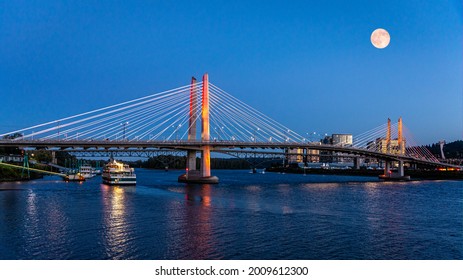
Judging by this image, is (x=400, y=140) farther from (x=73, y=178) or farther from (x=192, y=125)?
(x=73, y=178)

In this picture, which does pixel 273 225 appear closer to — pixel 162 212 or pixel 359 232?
pixel 359 232

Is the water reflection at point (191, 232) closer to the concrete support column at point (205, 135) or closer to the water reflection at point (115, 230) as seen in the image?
the water reflection at point (115, 230)

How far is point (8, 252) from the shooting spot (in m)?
15.5

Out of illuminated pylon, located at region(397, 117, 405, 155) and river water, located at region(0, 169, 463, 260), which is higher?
illuminated pylon, located at region(397, 117, 405, 155)

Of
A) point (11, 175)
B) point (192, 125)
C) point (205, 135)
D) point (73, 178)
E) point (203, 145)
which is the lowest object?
point (73, 178)

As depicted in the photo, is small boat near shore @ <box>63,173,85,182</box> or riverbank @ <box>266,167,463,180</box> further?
riverbank @ <box>266,167,463,180</box>

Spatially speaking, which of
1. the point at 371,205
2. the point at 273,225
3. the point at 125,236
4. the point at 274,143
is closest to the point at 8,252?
the point at 125,236

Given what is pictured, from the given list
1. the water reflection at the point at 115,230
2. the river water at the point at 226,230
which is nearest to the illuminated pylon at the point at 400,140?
the river water at the point at 226,230

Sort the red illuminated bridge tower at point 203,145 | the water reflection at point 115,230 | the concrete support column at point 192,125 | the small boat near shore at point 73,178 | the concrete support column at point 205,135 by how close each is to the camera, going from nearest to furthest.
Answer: the water reflection at point 115,230 → the concrete support column at point 205,135 → the red illuminated bridge tower at point 203,145 → the concrete support column at point 192,125 → the small boat near shore at point 73,178

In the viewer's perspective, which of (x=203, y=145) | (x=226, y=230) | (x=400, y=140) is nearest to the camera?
(x=226, y=230)

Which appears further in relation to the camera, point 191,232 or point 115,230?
point 115,230

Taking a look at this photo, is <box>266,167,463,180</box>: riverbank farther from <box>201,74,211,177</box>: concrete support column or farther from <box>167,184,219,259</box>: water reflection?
<box>167,184,219,259</box>: water reflection

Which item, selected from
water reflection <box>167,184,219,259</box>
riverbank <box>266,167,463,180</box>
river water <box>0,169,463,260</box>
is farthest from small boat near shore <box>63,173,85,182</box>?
riverbank <box>266,167,463,180</box>

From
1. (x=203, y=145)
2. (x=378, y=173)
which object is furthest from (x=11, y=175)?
(x=378, y=173)
